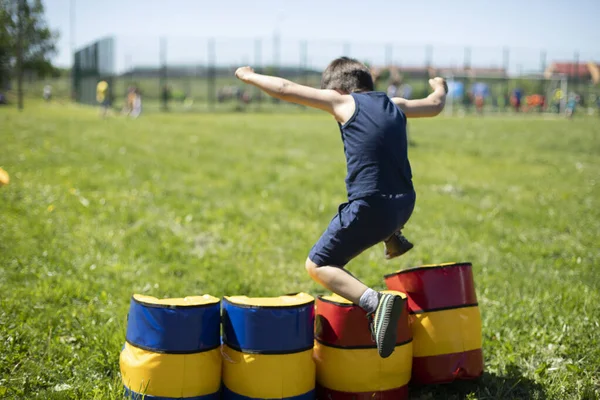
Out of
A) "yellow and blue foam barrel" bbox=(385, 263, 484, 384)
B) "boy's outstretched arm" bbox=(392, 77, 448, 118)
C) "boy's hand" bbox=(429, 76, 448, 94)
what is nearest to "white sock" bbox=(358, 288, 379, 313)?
"yellow and blue foam barrel" bbox=(385, 263, 484, 384)

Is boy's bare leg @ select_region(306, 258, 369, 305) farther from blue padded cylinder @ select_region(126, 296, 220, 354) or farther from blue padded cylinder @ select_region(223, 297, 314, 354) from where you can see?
blue padded cylinder @ select_region(126, 296, 220, 354)

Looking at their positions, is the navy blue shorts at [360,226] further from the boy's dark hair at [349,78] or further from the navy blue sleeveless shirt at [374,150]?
the boy's dark hair at [349,78]

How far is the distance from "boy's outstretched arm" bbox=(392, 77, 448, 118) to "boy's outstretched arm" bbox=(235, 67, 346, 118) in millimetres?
551

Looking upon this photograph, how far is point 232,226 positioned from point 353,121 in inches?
179

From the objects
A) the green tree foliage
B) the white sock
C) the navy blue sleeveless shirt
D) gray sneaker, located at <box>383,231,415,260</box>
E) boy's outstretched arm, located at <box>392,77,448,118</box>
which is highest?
the green tree foliage

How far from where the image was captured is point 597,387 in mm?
4160

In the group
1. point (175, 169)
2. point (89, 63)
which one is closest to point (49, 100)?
point (89, 63)

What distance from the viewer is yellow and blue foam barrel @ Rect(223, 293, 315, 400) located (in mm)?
3572

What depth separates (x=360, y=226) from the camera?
3766 mm

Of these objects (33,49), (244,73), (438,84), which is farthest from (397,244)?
(33,49)

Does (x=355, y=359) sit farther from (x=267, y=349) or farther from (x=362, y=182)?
(x=362, y=182)

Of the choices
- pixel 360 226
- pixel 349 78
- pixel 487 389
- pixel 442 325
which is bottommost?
pixel 487 389

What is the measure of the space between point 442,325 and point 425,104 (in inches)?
56.6

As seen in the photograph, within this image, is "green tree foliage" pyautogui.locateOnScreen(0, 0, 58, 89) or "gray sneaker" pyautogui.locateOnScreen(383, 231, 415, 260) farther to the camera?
"green tree foliage" pyautogui.locateOnScreen(0, 0, 58, 89)
